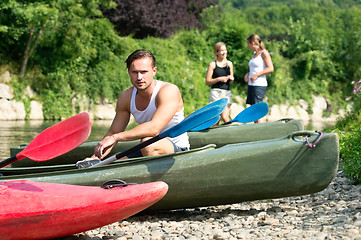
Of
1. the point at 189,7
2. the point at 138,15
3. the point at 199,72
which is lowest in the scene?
the point at 199,72

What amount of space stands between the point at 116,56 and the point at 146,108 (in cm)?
1146

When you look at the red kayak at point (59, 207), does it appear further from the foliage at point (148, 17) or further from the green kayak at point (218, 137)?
the foliage at point (148, 17)

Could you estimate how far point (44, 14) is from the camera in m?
11.4

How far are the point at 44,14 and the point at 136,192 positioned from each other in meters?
9.79

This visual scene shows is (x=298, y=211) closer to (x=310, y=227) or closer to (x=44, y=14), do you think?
(x=310, y=227)

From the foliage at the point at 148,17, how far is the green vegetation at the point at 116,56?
6.14 ft

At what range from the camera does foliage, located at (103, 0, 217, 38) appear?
55.5ft

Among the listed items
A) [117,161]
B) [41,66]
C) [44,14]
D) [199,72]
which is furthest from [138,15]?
[117,161]

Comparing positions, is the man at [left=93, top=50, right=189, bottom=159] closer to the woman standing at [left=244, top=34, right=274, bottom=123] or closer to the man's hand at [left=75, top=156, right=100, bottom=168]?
the man's hand at [left=75, top=156, right=100, bottom=168]

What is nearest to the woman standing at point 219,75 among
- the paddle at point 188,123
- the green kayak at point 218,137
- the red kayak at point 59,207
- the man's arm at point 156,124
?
the green kayak at point 218,137

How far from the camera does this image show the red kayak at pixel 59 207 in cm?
243

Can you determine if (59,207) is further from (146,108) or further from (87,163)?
(146,108)

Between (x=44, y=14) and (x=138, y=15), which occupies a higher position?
(x=138, y=15)

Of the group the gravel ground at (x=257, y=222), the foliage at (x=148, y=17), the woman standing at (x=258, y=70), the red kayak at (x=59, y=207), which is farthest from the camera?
the foliage at (x=148, y=17)
